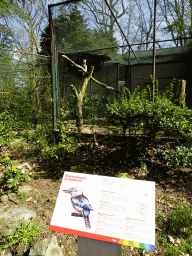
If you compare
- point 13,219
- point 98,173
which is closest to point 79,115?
point 98,173

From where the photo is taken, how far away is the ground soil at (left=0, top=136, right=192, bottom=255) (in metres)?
2.77

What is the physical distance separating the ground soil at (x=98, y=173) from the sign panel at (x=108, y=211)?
3.03 feet

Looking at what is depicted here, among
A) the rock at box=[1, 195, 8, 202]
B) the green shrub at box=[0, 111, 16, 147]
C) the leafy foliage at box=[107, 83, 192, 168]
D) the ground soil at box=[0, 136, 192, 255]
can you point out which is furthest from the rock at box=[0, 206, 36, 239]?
the leafy foliage at box=[107, 83, 192, 168]

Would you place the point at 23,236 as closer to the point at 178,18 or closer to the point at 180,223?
the point at 180,223

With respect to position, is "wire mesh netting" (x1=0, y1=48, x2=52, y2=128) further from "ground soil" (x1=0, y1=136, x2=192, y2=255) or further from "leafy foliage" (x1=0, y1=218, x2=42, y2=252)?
"leafy foliage" (x1=0, y1=218, x2=42, y2=252)

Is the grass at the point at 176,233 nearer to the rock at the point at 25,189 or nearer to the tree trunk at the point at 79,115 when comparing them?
the rock at the point at 25,189

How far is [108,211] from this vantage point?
5.18ft

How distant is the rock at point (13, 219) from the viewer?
7.75 feet

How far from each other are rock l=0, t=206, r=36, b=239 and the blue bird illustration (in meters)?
1.15

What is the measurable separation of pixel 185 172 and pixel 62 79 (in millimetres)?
5896

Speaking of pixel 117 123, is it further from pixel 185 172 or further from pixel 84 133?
pixel 185 172

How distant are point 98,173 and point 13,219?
2.11 meters

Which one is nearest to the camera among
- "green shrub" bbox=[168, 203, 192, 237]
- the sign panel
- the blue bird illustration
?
the sign panel

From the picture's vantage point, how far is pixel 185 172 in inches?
160
